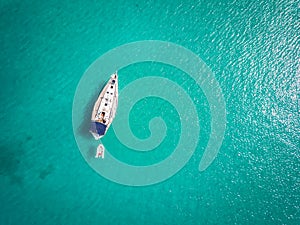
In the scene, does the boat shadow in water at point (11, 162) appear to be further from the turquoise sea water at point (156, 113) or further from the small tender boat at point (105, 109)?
the small tender boat at point (105, 109)

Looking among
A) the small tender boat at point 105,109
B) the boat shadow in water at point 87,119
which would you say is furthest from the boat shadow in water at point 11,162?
the small tender boat at point 105,109

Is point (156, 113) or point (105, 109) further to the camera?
Result: point (156, 113)

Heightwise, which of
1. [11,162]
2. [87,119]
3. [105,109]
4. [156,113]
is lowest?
[11,162]

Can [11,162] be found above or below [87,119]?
below

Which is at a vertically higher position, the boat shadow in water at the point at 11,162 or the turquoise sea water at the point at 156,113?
the turquoise sea water at the point at 156,113

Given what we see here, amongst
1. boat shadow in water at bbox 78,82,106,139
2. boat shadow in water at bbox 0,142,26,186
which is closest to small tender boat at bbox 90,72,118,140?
boat shadow in water at bbox 78,82,106,139

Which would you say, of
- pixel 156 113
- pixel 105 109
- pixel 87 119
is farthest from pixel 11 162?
pixel 156 113

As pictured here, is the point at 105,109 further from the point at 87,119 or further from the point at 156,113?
the point at 156,113

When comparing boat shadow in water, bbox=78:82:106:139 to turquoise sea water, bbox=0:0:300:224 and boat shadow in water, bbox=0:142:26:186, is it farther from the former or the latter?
boat shadow in water, bbox=0:142:26:186
